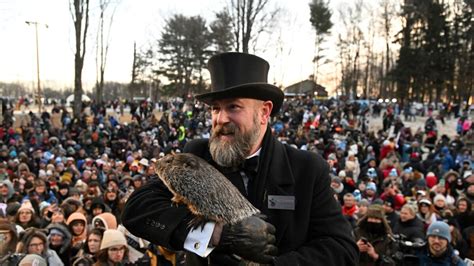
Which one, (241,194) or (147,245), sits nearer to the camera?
(241,194)

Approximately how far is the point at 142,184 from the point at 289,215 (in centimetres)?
109

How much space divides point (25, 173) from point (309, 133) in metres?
13.4

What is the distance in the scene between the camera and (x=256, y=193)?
191 centimetres

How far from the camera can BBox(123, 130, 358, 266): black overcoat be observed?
1.75 m

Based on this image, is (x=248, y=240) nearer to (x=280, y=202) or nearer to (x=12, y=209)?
(x=280, y=202)

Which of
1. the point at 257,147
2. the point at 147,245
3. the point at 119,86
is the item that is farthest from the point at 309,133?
the point at 119,86

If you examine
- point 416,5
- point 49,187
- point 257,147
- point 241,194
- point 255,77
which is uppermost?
point 416,5

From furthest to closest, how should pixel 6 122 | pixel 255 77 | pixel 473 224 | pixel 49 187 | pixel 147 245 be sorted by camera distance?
pixel 6 122
pixel 49 187
pixel 473 224
pixel 147 245
pixel 255 77

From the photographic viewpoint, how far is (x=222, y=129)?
6.34ft

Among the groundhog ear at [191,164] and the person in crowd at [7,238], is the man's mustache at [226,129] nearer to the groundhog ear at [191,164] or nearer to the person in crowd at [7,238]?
the groundhog ear at [191,164]

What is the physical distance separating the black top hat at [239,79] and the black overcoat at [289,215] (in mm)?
255

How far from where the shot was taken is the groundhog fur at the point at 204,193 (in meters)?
1.68

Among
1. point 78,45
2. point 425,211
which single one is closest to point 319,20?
point 78,45

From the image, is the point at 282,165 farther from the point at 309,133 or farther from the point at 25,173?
the point at 309,133
